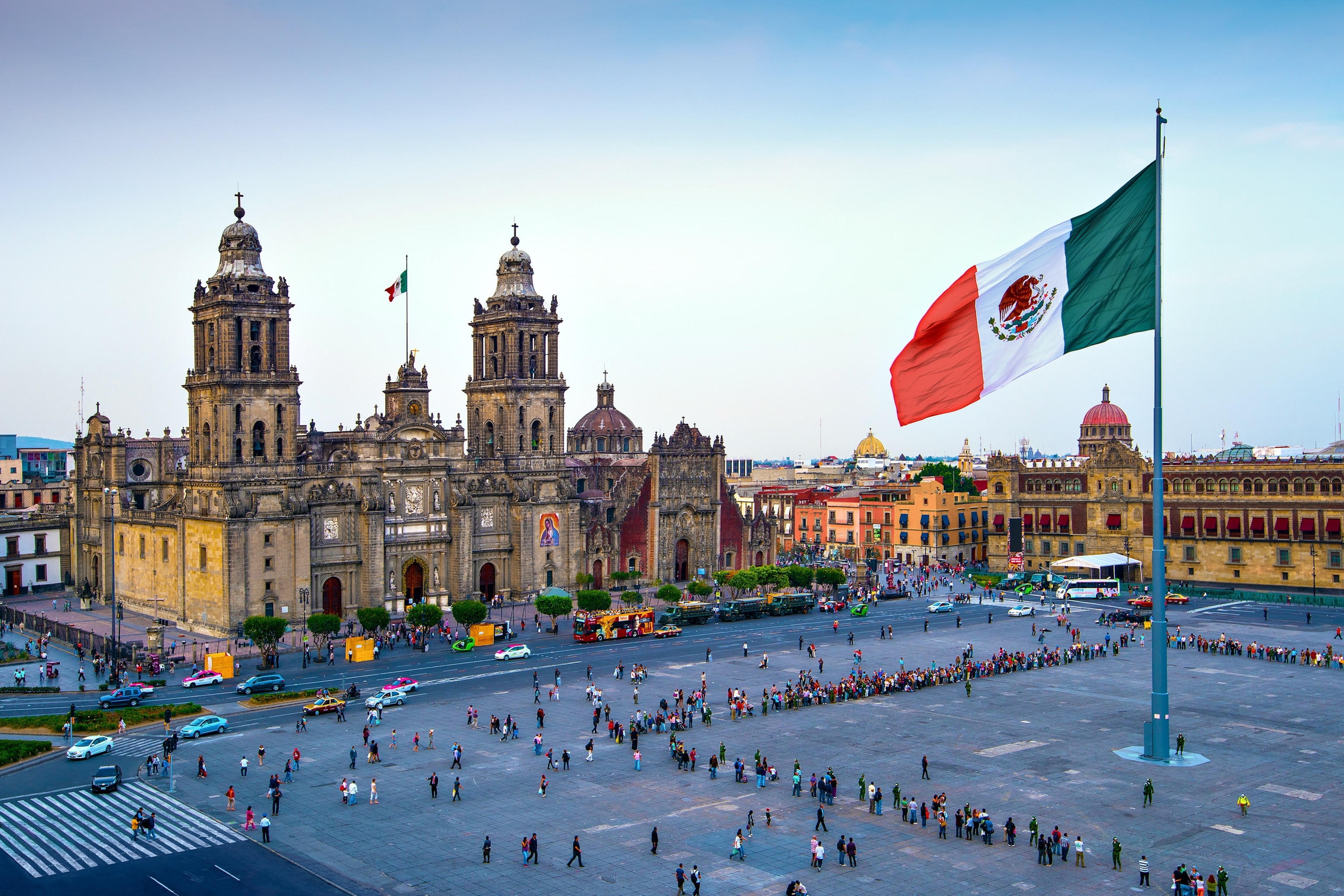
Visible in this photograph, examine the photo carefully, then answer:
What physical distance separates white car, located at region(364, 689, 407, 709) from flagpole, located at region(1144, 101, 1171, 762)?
35.3 m

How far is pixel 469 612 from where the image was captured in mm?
82688

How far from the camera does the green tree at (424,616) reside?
80875 millimetres

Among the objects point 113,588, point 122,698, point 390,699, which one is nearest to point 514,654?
point 390,699

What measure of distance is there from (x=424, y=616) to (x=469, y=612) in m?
3.15

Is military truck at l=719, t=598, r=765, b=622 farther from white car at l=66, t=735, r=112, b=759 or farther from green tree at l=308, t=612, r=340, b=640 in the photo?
white car at l=66, t=735, r=112, b=759

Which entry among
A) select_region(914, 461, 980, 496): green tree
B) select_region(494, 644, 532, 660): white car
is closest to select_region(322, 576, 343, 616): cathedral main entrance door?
select_region(494, 644, 532, 660): white car

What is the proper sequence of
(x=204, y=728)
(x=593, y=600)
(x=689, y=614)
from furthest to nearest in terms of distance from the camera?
(x=689, y=614)
(x=593, y=600)
(x=204, y=728)

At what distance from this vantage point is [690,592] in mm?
104438

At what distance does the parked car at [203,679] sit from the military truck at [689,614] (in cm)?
3331

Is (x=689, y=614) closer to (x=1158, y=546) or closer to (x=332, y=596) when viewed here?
(x=332, y=596)

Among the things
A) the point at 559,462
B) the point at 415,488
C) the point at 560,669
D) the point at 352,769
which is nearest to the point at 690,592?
the point at 559,462

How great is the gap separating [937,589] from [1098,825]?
75.8 m

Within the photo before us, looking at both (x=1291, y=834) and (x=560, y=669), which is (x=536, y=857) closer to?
(x=1291, y=834)

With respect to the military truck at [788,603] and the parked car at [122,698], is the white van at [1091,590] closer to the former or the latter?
the military truck at [788,603]
